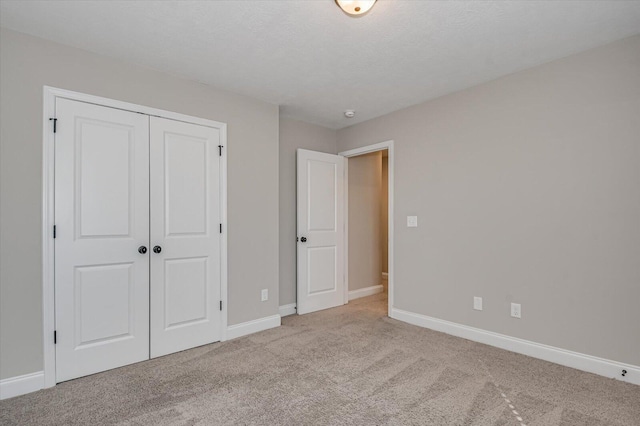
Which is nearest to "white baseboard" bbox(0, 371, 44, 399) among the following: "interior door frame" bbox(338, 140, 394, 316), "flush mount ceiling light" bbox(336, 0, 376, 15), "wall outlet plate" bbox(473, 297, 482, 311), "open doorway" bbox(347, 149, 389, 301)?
"flush mount ceiling light" bbox(336, 0, 376, 15)

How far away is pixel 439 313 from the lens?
3.57 m

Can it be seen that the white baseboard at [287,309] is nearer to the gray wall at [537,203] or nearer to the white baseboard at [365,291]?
the white baseboard at [365,291]

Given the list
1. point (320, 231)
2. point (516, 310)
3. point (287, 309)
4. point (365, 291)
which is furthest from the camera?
point (365, 291)

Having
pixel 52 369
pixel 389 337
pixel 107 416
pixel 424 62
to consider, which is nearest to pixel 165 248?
pixel 52 369

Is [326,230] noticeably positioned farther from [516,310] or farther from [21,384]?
[21,384]

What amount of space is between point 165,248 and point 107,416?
1.33 metres

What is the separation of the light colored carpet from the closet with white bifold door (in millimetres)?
246

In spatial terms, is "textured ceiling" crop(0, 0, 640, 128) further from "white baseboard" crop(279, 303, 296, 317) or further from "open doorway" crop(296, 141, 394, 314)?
"white baseboard" crop(279, 303, 296, 317)

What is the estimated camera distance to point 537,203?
2875mm

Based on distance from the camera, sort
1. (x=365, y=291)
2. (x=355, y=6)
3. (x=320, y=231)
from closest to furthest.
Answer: (x=355, y=6) → (x=320, y=231) → (x=365, y=291)

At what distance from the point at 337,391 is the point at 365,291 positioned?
2882 mm

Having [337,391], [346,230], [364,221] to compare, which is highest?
[364,221]

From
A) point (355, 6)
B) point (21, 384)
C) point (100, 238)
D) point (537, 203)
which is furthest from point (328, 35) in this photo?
point (21, 384)

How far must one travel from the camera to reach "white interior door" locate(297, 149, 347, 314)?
4270 mm
